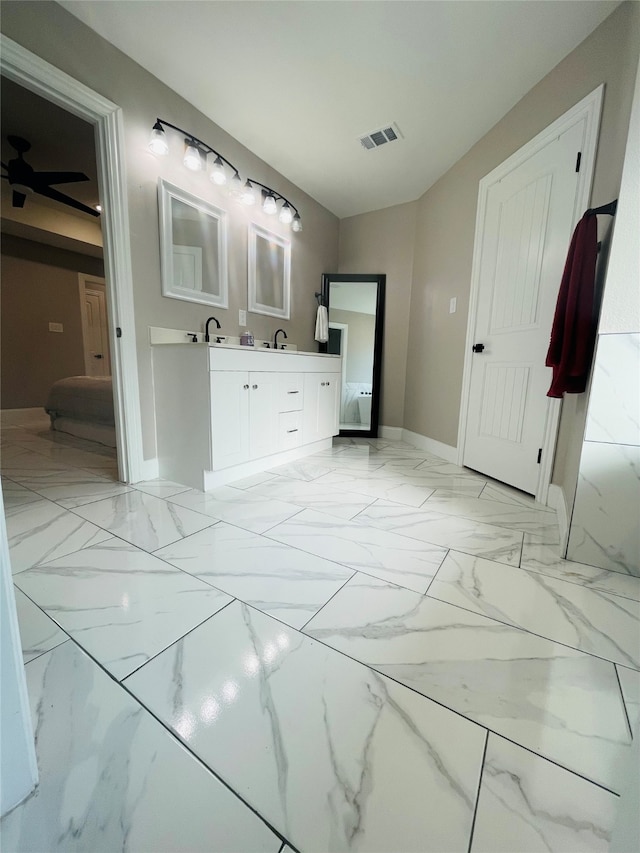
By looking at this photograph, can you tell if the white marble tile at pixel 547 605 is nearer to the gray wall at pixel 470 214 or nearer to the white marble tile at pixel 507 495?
the gray wall at pixel 470 214

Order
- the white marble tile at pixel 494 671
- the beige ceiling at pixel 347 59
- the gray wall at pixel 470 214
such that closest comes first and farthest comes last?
the white marble tile at pixel 494 671
the gray wall at pixel 470 214
the beige ceiling at pixel 347 59

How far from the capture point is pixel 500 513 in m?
1.79

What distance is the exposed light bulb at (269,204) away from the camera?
2.73m

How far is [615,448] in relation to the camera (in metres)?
1.26

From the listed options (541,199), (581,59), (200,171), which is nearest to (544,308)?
(541,199)

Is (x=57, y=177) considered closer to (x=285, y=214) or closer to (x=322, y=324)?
(x=285, y=214)

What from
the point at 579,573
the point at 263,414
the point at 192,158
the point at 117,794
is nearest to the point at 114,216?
the point at 192,158

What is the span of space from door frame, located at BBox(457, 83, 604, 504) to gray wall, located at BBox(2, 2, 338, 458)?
5.42 feet

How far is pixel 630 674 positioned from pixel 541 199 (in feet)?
7.50

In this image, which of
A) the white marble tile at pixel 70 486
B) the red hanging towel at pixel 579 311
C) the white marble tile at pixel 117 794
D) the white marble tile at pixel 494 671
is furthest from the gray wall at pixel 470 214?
the white marble tile at pixel 70 486

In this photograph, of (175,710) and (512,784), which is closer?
(512,784)

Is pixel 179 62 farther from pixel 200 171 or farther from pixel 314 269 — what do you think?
pixel 314 269

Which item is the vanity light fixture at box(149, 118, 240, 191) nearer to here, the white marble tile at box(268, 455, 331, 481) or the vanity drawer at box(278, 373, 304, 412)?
the vanity drawer at box(278, 373, 304, 412)

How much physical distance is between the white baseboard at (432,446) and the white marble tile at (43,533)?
2444 mm
